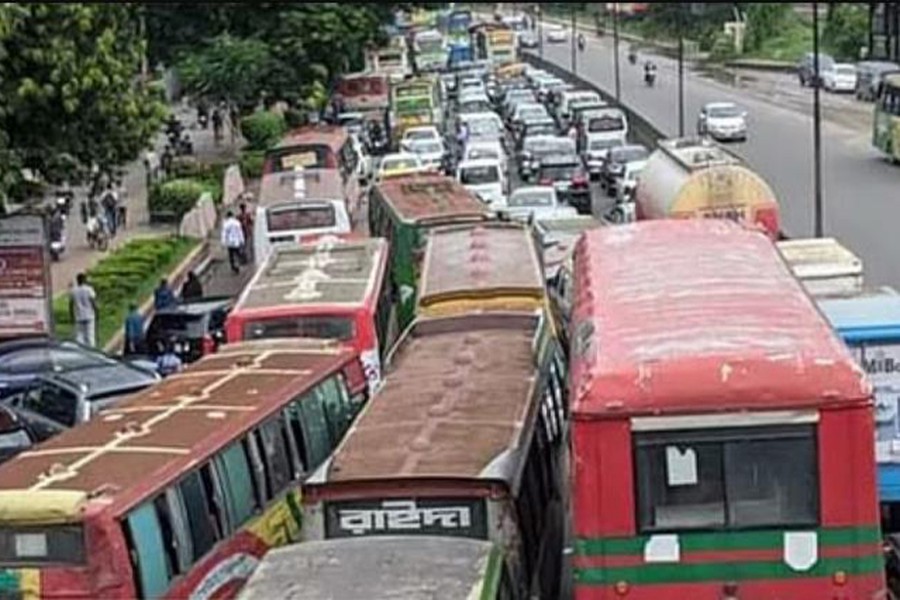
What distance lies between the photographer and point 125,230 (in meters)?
45.2

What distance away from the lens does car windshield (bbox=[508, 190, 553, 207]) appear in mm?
39312

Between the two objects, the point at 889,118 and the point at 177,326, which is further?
the point at 889,118

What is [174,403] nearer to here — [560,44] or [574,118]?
[574,118]

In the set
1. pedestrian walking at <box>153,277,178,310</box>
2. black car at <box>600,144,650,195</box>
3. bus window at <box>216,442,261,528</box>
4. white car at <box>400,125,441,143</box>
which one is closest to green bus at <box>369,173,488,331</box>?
pedestrian walking at <box>153,277,178,310</box>

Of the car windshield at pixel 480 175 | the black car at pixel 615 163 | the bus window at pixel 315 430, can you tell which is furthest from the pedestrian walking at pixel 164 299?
the black car at pixel 615 163

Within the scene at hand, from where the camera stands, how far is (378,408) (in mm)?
14711

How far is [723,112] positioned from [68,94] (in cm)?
3826

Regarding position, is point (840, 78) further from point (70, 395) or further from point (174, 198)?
point (70, 395)

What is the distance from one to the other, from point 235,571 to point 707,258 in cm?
396

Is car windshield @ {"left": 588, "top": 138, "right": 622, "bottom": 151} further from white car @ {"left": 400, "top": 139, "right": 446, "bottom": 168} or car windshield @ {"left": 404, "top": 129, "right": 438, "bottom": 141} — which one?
car windshield @ {"left": 404, "top": 129, "right": 438, "bottom": 141}

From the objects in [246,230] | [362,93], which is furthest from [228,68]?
[246,230]

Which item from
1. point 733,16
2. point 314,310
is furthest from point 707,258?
point 733,16

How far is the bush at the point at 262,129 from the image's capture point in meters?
59.6

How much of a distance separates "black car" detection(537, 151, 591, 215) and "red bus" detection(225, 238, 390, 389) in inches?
838
